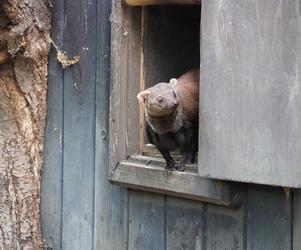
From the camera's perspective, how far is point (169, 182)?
7.97ft

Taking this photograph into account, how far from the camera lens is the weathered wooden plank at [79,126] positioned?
9.53ft

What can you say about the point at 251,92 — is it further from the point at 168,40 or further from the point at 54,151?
the point at 54,151

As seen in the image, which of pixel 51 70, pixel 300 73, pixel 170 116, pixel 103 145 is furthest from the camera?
pixel 51 70

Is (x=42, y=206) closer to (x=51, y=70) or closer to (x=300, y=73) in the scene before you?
(x=51, y=70)

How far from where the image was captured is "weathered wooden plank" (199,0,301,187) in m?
1.93

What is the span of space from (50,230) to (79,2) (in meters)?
1.00

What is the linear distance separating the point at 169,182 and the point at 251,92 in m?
0.54

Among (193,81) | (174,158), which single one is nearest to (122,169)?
(174,158)

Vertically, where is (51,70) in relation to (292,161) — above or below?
above

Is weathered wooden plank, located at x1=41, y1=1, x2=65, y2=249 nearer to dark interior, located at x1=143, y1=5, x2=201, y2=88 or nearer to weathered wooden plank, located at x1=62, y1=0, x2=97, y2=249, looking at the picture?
weathered wooden plank, located at x1=62, y1=0, x2=97, y2=249

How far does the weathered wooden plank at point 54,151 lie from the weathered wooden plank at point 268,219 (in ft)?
3.51

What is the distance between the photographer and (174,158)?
2.63 metres

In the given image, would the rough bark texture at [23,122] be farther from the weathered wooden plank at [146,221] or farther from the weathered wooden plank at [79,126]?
the weathered wooden plank at [146,221]

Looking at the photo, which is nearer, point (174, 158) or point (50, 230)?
point (174, 158)
